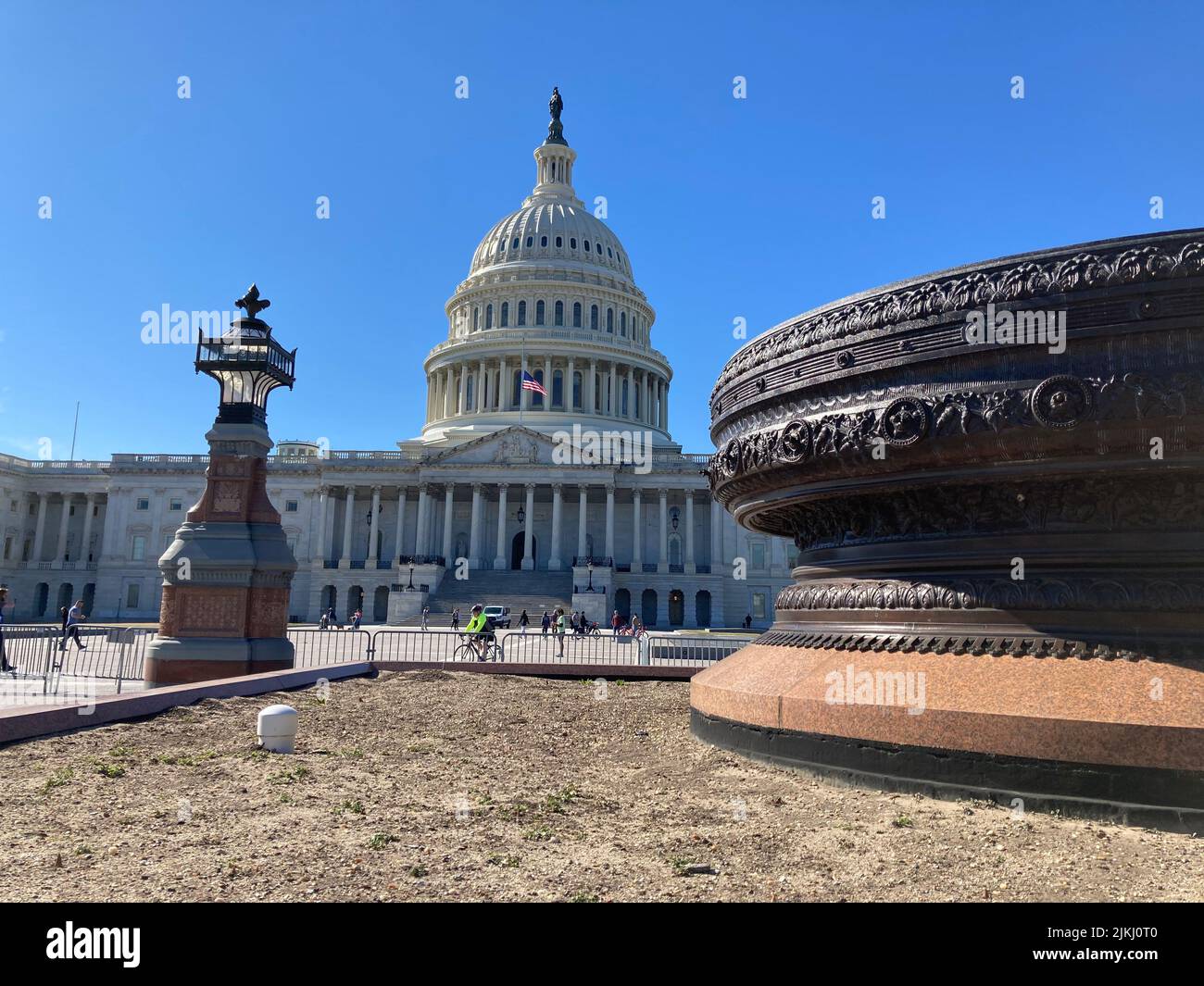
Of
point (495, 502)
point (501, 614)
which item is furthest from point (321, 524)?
point (501, 614)

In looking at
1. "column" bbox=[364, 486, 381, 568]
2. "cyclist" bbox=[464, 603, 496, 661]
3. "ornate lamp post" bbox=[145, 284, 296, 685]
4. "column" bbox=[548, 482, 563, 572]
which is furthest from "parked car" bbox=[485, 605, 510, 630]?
"ornate lamp post" bbox=[145, 284, 296, 685]

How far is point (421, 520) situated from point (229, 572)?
6138 centimetres

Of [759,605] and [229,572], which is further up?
[759,605]

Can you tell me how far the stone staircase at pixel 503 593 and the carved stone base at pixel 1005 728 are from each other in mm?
54516

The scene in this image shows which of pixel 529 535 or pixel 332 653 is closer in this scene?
pixel 332 653

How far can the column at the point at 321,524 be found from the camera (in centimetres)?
7769

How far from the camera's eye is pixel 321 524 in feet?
257

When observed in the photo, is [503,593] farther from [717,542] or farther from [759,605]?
[759,605]

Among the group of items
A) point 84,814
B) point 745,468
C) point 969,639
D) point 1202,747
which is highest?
point 745,468

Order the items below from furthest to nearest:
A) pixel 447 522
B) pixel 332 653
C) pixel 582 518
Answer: pixel 582 518 → pixel 447 522 → pixel 332 653
